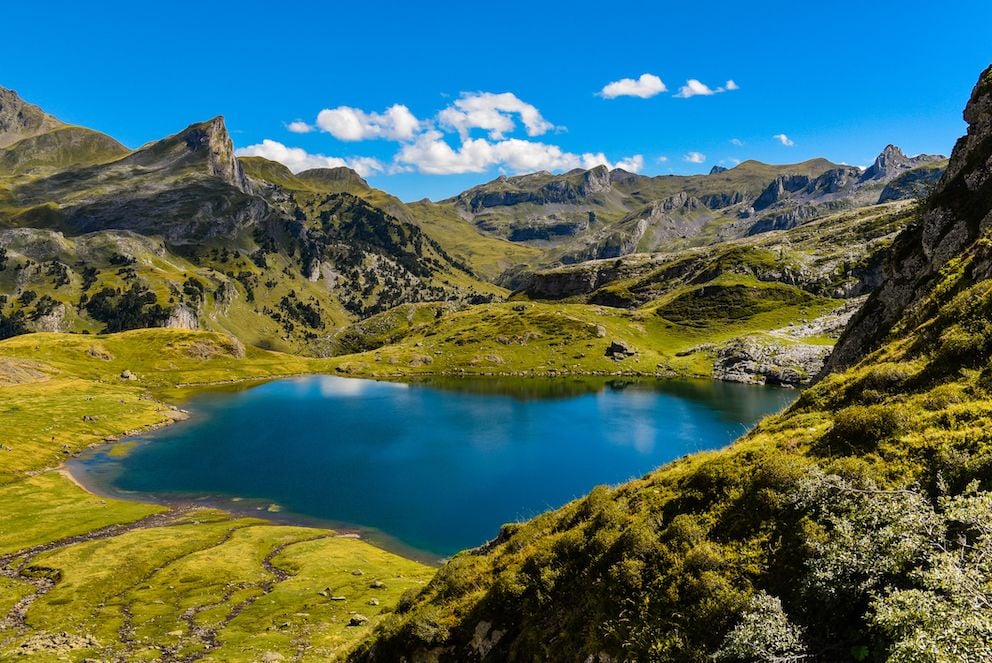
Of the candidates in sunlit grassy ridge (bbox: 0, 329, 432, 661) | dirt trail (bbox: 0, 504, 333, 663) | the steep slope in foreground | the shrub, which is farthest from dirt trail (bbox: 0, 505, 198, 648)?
the shrub

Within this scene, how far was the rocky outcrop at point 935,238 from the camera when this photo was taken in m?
37.8

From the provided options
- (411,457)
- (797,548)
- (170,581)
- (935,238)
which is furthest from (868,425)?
(411,457)

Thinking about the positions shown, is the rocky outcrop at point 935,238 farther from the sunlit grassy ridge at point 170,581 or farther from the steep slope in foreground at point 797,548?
the sunlit grassy ridge at point 170,581

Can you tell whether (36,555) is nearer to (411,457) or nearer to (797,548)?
(411,457)

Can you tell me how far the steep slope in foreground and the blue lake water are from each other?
178ft

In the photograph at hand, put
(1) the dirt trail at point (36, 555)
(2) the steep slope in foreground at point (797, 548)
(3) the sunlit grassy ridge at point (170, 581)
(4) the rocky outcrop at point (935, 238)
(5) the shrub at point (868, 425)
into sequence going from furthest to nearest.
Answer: (1) the dirt trail at point (36, 555) → (3) the sunlit grassy ridge at point (170, 581) → (4) the rocky outcrop at point (935, 238) → (5) the shrub at point (868, 425) → (2) the steep slope in foreground at point (797, 548)

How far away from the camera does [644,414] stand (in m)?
164

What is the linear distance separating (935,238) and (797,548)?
39.9m

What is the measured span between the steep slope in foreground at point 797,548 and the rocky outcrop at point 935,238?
9520mm

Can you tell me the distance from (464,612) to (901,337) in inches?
1109

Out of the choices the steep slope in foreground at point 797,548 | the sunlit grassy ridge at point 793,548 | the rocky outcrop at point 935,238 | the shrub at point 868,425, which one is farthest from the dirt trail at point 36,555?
the rocky outcrop at point 935,238

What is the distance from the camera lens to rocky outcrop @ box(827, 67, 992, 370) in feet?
124

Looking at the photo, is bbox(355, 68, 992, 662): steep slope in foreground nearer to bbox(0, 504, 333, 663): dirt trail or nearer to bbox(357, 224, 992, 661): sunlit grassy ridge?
bbox(357, 224, 992, 661): sunlit grassy ridge

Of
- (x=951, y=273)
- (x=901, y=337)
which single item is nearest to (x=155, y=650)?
(x=901, y=337)
